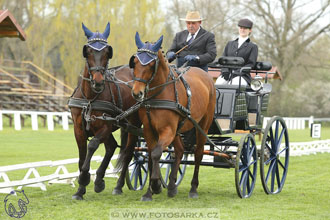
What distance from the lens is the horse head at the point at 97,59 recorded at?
704 centimetres

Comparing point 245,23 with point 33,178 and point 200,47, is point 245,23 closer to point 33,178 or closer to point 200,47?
point 200,47

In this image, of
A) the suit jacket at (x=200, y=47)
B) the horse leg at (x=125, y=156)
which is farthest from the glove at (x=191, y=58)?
the horse leg at (x=125, y=156)

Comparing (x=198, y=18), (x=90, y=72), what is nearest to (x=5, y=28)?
(x=198, y=18)

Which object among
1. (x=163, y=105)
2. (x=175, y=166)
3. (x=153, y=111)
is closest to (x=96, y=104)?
(x=153, y=111)

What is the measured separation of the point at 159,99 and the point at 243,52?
289 centimetres

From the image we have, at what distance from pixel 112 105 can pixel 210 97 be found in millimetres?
1583

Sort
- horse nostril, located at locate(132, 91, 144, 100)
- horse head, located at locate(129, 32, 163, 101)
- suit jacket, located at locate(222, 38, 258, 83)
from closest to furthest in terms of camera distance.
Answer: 1. horse nostril, located at locate(132, 91, 144, 100)
2. horse head, located at locate(129, 32, 163, 101)
3. suit jacket, located at locate(222, 38, 258, 83)

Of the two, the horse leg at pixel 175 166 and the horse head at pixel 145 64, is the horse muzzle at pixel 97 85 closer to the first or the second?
the horse head at pixel 145 64

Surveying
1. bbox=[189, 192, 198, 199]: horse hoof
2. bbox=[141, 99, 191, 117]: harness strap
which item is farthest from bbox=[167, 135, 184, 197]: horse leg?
bbox=[141, 99, 191, 117]: harness strap

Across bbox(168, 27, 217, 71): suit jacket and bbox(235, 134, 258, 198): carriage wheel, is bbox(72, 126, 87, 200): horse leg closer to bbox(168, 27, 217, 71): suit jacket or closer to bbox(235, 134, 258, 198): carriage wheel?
bbox(235, 134, 258, 198): carriage wheel

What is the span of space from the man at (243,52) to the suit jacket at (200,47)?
65cm

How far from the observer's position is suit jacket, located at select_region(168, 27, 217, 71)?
8.90 m

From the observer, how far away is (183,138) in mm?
8695

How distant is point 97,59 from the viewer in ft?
23.3
